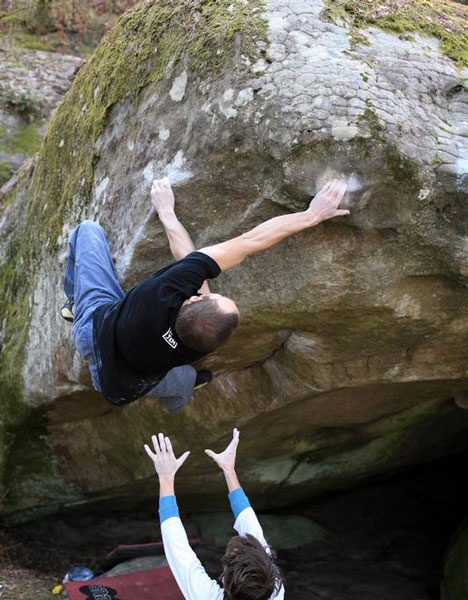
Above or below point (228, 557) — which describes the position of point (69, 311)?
above

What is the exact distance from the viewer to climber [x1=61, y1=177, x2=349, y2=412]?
429cm

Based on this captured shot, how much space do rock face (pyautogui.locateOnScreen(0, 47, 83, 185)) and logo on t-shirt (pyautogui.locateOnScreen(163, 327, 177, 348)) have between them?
594 centimetres

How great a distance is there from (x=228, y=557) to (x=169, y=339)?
123cm

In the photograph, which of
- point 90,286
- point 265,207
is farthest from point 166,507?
point 265,207

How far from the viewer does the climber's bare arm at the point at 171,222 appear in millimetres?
4895

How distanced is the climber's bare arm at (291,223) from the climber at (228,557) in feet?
3.87

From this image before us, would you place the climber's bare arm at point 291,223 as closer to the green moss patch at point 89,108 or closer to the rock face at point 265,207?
the rock face at point 265,207

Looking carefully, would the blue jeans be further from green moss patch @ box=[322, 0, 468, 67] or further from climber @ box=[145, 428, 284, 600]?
green moss patch @ box=[322, 0, 468, 67]

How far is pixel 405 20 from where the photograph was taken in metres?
4.88

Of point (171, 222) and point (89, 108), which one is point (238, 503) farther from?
point (89, 108)

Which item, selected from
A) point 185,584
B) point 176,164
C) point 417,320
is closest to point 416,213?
point 417,320

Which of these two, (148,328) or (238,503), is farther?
(238,503)

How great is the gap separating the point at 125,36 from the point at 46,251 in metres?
1.87

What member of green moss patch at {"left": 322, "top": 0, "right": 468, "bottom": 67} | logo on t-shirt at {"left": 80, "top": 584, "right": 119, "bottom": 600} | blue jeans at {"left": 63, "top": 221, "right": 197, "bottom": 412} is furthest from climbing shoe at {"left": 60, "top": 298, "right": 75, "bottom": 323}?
logo on t-shirt at {"left": 80, "top": 584, "right": 119, "bottom": 600}
